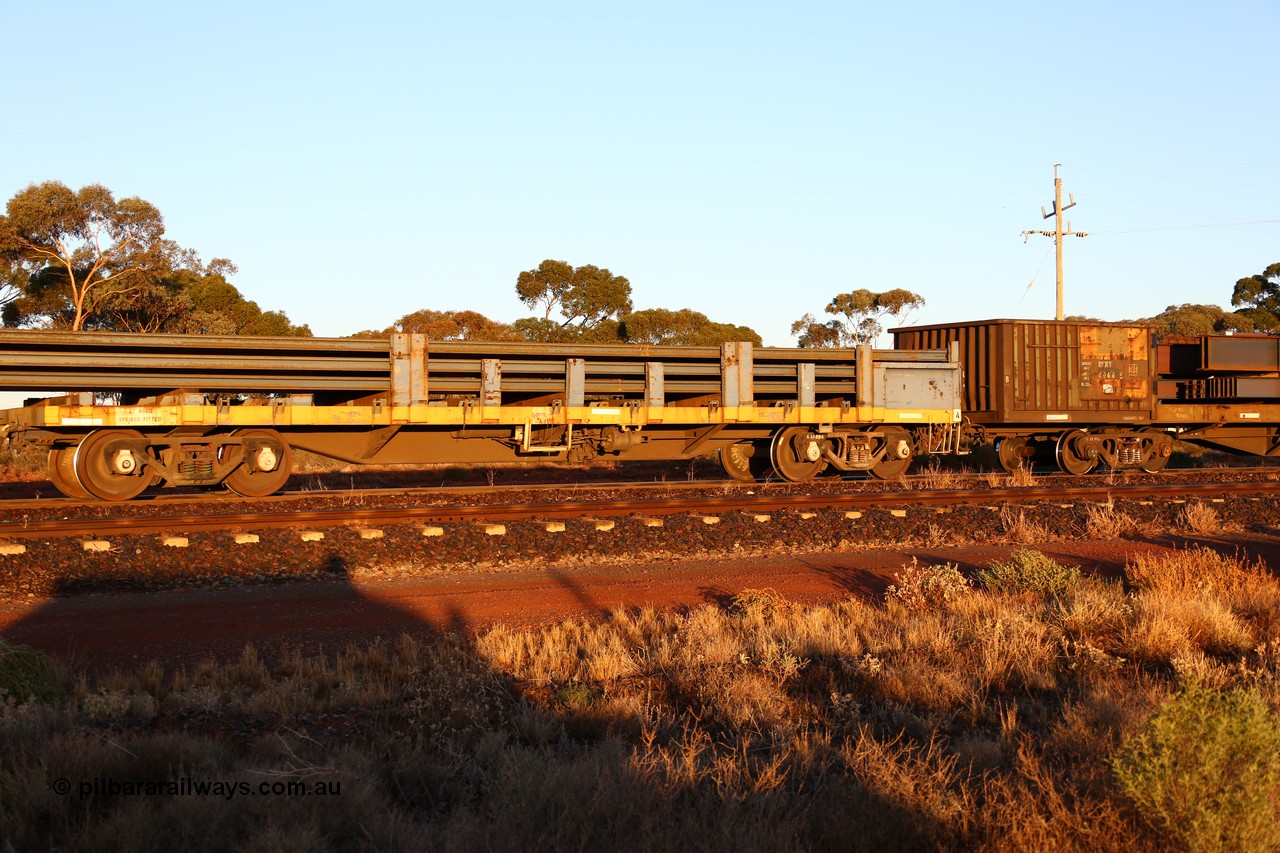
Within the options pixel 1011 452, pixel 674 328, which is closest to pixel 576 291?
pixel 674 328

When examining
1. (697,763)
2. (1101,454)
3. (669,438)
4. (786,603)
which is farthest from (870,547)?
(1101,454)

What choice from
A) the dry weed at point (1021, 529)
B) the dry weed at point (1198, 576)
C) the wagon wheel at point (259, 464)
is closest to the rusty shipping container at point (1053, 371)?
the dry weed at point (1021, 529)

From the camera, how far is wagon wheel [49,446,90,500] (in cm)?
1345

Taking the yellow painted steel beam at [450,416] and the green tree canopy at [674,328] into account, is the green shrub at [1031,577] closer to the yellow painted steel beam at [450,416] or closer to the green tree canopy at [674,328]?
the yellow painted steel beam at [450,416]

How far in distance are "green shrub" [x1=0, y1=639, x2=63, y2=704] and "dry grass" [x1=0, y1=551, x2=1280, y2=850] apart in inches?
5.6

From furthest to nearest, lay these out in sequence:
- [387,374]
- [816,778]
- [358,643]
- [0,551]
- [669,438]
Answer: [669,438], [387,374], [0,551], [358,643], [816,778]

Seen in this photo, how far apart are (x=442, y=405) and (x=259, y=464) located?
261 centimetres

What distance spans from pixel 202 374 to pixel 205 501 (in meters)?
1.77

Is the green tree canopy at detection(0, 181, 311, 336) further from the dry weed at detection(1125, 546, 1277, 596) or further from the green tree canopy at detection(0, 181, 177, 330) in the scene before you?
the dry weed at detection(1125, 546, 1277, 596)

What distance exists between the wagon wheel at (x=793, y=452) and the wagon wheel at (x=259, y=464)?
7845 millimetres

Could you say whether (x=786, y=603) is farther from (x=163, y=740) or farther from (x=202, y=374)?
(x=202, y=374)

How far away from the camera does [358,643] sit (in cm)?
761

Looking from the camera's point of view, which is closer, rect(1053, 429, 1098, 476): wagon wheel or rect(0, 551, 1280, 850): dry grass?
rect(0, 551, 1280, 850): dry grass

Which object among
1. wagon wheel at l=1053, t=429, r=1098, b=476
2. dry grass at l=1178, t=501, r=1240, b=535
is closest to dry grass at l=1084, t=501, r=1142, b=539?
dry grass at l=1178, t=501, r=1240, b=535
